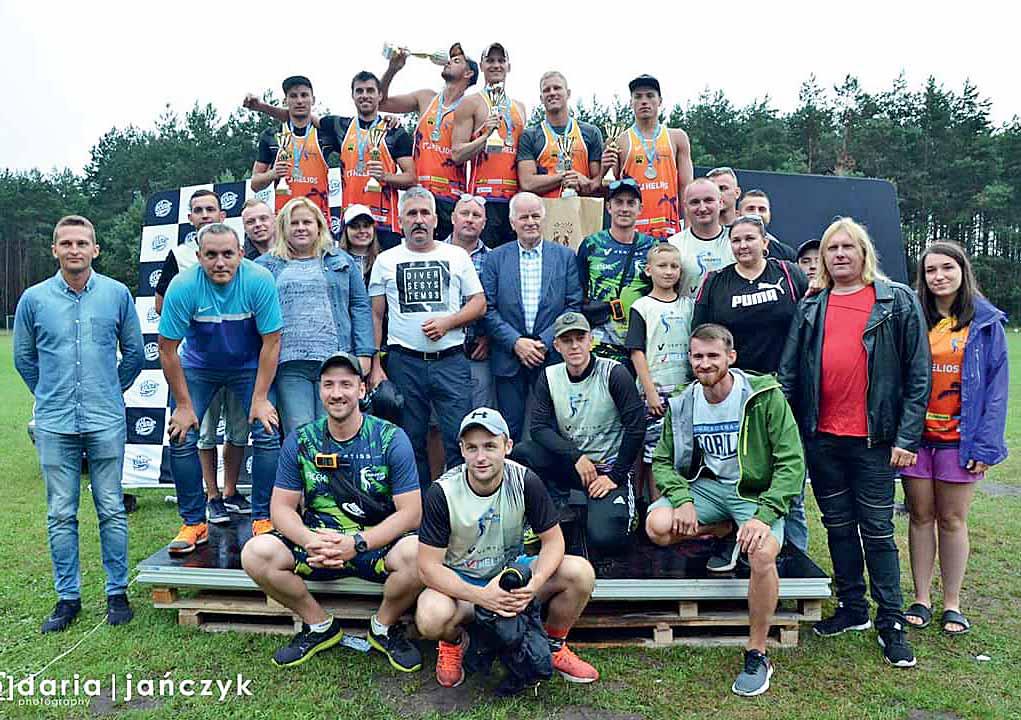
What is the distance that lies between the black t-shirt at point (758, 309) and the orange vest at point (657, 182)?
1.78m

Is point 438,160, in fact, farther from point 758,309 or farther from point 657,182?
point 758,309

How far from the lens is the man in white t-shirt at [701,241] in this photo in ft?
15.7

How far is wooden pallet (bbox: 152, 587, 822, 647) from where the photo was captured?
3836mm

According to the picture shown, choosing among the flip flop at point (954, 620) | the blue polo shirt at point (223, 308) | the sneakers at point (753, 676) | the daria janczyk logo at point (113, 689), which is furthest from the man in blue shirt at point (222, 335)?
the flip flop at point (954, 620)

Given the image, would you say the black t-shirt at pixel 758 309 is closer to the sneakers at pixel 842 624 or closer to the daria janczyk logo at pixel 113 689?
the sneakers at pixel 842 624

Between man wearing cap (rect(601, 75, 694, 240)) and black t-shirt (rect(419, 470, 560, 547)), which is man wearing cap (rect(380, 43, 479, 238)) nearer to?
man wearing cap (rect(601, 75, 694, 240))

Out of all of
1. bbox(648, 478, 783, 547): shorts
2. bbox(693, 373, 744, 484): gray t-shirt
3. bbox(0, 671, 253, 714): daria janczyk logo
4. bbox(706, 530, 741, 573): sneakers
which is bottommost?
bbox(0, 671, 253, 714): daria janczyk logo

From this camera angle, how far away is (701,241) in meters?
4.88

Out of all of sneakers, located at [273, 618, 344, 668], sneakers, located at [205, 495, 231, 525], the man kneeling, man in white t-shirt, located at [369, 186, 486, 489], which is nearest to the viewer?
the man kneeling

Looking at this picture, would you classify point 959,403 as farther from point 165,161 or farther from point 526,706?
point 165,161

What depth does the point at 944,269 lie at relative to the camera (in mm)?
3938

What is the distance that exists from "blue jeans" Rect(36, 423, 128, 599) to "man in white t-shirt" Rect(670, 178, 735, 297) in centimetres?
354

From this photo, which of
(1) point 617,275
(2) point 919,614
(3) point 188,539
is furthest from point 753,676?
(3) point 188,539

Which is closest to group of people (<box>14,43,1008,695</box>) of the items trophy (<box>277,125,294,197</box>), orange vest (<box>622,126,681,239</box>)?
orange vest (<box>622,126,681,239</box>)
